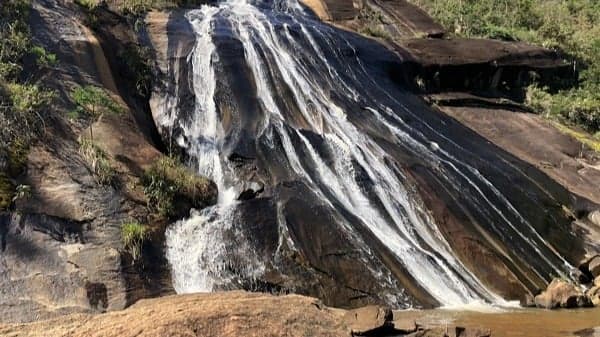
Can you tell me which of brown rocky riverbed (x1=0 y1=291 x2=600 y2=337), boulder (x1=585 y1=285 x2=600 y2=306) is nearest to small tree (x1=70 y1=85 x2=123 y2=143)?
brown rocky riverbed (x1=0 y1=291 x2=600 y2=337)

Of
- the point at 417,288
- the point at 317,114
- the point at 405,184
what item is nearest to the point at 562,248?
the point at 405,184

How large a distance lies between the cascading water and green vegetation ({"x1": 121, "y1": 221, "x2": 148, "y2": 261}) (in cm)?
73

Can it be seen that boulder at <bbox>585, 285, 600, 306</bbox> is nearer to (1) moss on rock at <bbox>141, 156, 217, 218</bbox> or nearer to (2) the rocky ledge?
(2) the rocky ledge

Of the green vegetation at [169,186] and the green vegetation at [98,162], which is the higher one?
the green vegetation at [98,162]

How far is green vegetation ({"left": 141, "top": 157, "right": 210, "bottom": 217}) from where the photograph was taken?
45.4 feet

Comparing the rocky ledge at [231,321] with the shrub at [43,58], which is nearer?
the rocky ledge at [231,321]

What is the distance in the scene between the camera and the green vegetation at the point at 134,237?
12219 millimetres

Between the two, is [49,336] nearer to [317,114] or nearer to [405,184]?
[405,184]

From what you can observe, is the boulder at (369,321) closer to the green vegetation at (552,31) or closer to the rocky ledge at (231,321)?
the rocky ledge at (231,321)

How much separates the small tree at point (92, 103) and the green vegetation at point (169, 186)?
2.20 meters

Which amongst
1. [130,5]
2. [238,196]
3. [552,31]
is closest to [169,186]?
[238,196]

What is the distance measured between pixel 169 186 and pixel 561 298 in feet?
30.0

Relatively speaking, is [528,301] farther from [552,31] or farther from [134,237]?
[552,31]

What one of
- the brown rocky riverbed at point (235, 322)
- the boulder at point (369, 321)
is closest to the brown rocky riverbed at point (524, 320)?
the brown rocky riverbed at point (235, 322)
